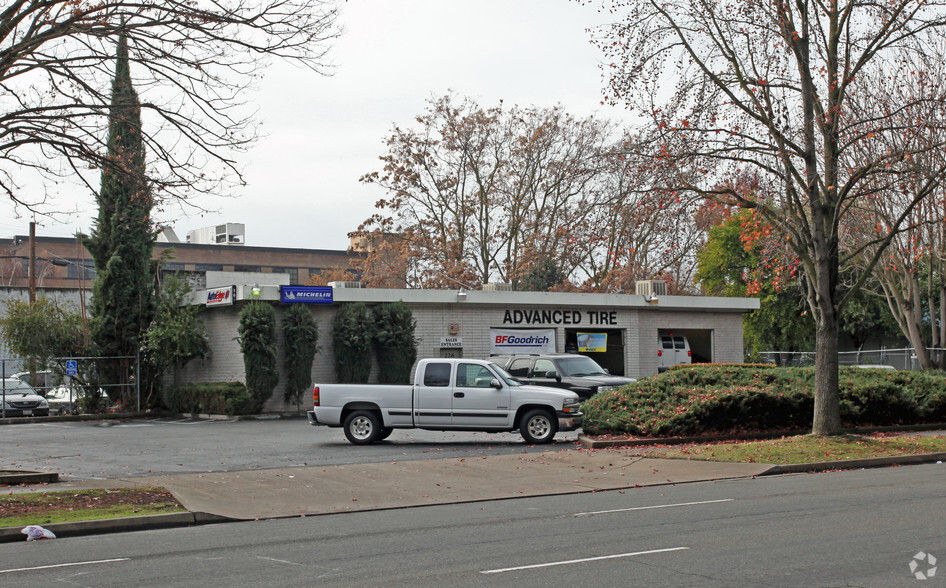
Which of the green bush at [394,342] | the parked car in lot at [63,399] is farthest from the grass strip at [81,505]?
the parked car in lot at [63,399]

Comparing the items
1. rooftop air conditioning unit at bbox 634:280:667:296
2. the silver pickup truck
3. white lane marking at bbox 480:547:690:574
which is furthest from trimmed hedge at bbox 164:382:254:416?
white lane marking at bbox 480:547:690:574

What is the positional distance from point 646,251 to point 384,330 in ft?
88.6

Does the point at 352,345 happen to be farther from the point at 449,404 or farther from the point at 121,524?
the point at 121,524

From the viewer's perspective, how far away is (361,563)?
8555 millimetres

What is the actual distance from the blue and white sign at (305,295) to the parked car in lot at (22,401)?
10.6 m

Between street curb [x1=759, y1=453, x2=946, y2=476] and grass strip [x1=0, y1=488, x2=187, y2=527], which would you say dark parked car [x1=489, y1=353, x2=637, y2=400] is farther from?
grass strip [x1=0, y1=488, x2=187, y2=527]

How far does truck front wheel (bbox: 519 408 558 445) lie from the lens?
20250 mm

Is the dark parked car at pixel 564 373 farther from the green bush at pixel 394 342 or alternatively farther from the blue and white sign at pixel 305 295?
the blue and white sign at pixel 305 295

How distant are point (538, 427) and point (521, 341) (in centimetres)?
1653

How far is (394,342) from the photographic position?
3338 cm

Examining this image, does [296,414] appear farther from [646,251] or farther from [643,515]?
[646,251]

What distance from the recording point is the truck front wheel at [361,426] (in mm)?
20328

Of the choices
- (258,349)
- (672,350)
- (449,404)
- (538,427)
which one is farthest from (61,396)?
(672,350)

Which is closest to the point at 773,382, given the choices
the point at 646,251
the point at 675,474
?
the point at 675,474
